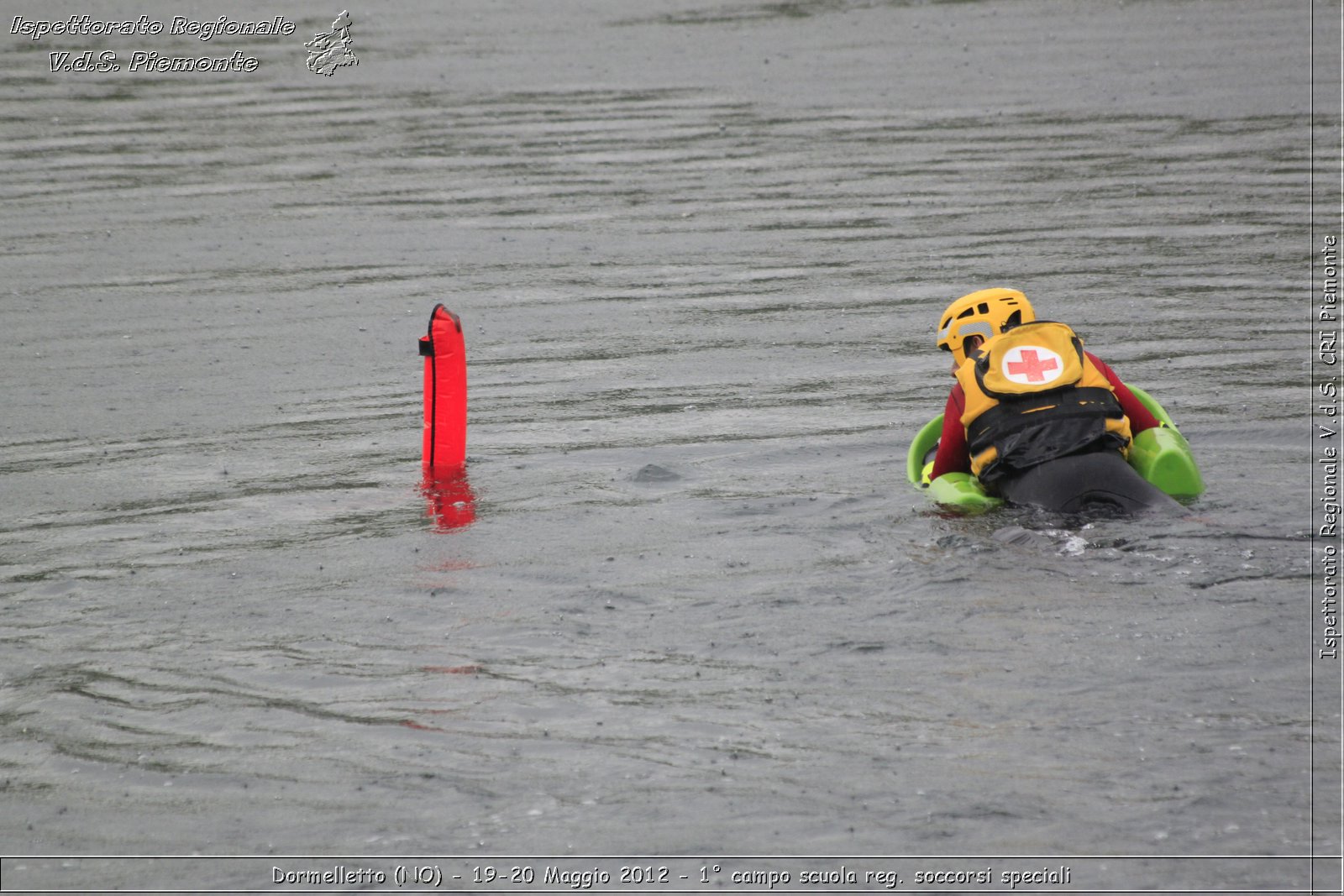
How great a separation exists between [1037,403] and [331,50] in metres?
15.9

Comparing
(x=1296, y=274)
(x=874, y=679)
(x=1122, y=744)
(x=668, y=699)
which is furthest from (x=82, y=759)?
(x=1296, y=274)

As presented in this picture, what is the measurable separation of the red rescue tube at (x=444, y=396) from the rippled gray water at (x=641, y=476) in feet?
1.21

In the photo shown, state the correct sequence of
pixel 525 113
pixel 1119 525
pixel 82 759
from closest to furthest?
1. pixel 82 759
2. pixel 1119 525
3. pixel 525 113

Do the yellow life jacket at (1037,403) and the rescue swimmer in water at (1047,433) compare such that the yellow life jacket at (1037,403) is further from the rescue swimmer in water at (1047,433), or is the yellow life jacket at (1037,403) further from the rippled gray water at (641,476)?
the rippled gray water at (641,476)

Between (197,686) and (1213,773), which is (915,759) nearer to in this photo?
(1213,773)

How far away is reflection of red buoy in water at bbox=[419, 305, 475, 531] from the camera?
8.88 meters

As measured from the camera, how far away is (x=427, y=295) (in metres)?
12.7

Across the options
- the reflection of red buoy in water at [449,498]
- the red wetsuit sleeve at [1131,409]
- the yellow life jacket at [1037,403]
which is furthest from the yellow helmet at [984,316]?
the reflection of red buoy in water at [449,498]

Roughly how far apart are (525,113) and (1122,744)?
13995 mm

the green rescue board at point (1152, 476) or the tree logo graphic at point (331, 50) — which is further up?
the tree logo graphic at point (331, 50)

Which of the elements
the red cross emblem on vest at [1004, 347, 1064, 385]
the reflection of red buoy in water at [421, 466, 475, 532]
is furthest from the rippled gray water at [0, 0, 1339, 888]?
the red cross emblem on vest at [1004, 347, 1064, 385]

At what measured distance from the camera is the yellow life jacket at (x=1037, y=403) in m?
7.68

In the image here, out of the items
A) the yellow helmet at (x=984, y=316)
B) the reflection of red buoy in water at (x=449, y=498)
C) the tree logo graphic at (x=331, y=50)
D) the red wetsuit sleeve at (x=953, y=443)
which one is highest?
the tree logo graphic at (x=331, y=50)

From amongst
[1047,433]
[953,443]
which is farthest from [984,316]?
[1047,433]
